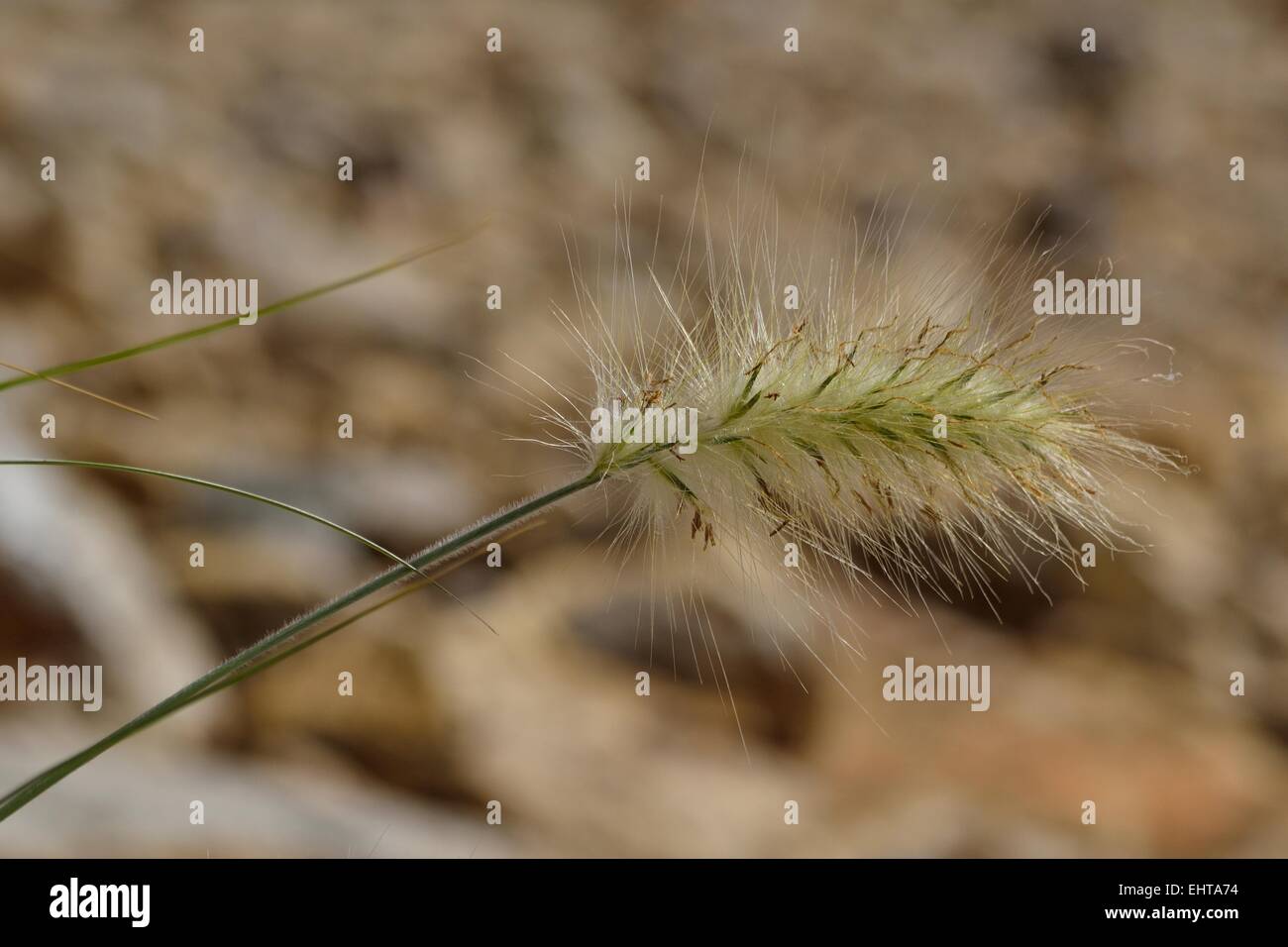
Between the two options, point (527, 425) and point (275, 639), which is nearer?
point (275, 639)

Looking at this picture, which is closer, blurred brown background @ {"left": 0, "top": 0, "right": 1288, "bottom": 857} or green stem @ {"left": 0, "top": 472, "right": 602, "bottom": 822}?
green stem @ {"left": 0, "top": 472, "right": 602, "bottom": 822}

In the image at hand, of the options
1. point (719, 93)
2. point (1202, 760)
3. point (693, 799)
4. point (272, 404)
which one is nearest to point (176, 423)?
point (272, 404)

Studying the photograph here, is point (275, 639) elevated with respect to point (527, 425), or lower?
lower

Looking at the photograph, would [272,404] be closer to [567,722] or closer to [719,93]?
[567,722]

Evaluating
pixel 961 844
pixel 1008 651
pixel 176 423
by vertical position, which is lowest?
pixel 961 844
